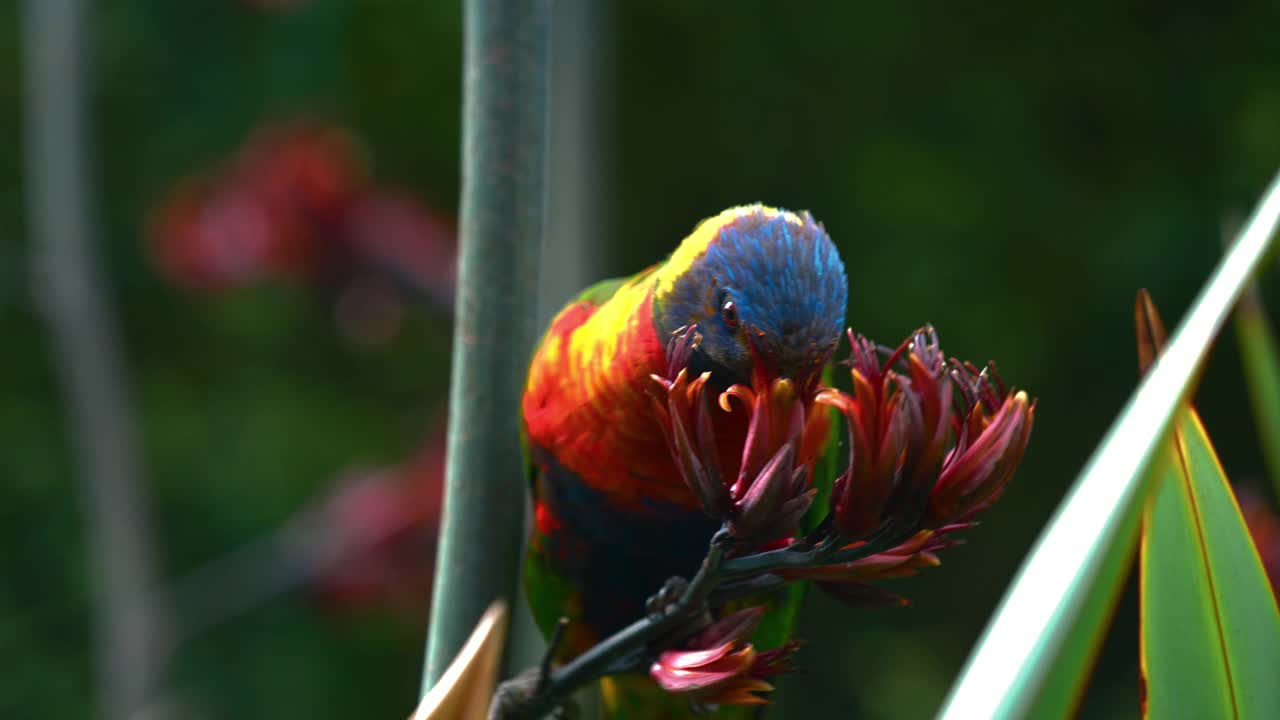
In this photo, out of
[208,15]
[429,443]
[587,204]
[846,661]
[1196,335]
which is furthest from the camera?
[208,15]

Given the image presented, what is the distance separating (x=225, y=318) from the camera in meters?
2.15

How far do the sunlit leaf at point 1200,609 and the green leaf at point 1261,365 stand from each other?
0.17 feet

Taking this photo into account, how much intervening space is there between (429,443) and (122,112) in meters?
1.09

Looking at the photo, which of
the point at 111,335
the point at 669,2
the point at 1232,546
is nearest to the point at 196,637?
the point at 111,335

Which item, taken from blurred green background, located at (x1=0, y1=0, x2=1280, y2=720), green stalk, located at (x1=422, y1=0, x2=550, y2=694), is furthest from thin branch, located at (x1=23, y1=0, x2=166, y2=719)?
green stalk, located at (x1=422, y1=0, x2=550, y2=694)

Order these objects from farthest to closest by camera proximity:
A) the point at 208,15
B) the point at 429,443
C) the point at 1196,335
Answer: the point at 208,15
the point at 429,443
the point at 1196,335

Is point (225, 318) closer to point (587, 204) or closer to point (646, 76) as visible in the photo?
point (646, 76)

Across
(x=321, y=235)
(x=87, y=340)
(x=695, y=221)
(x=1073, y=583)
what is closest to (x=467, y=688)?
(x=1073, y=583)

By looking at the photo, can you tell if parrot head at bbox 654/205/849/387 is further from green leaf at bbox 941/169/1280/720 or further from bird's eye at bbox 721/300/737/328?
green leaf at bbox 941/169/1280/720

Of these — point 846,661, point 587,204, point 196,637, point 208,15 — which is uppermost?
point 208,15

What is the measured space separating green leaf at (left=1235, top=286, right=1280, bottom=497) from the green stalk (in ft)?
0.70

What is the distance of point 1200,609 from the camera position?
25 centimetres

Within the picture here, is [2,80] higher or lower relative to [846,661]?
higher

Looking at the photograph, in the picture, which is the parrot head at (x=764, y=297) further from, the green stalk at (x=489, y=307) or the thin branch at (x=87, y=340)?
the thin branch at (x=87, y=340)
